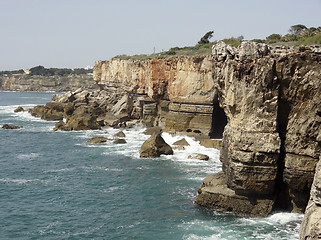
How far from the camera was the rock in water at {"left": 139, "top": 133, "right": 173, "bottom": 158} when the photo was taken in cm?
3534

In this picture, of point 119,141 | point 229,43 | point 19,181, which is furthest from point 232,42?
point 19,181

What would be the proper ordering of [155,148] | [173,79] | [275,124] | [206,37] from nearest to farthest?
[275,124]
[155,148]
[173,79]
[206,37]

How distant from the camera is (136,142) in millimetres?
43750

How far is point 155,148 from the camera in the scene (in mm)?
35281

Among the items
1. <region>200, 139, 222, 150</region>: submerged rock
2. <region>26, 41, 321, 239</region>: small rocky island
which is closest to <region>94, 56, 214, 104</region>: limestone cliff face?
<region>200, 139, 222, 150</region>: submerged rock

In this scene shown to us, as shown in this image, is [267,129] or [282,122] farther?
[282,122]

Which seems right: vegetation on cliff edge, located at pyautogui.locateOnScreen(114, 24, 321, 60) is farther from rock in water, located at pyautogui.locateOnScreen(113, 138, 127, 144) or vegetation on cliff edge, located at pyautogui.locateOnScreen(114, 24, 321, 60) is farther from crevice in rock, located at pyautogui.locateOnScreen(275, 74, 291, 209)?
crevice in rock, located at pyautogui.locateOnScreen(275, 74, 291, 209)

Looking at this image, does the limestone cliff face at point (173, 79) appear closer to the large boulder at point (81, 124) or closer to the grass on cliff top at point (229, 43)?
the grass on cliff top at point (229, 43)

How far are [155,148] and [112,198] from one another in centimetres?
1125

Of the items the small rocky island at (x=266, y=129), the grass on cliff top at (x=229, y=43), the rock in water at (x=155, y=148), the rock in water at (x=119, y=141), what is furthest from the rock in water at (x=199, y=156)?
the grass on cliff top at (x=229, y=43)

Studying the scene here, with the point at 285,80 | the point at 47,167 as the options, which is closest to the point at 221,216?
the point at 285,80

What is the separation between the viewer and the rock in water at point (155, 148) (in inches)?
1391

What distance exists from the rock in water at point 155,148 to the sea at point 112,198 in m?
0.80

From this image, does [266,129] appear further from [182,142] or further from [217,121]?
[217,121]
